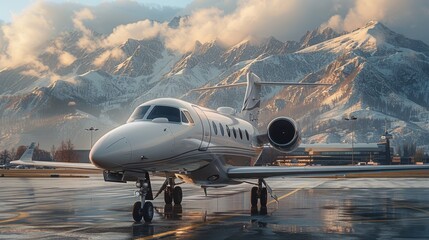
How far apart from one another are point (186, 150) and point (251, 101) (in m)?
12.2

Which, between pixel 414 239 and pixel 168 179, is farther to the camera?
pixel 168 179

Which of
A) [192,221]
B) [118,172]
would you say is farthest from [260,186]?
[118,172]

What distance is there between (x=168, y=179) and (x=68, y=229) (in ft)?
27.7

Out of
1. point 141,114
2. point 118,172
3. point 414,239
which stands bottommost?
point 414,239

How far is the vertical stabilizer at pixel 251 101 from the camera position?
97.6ft

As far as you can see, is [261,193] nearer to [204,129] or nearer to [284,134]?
[284,134]

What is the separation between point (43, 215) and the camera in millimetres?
19047

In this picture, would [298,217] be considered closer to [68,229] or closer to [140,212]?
[140,212]

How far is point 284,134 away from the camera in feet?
79.2

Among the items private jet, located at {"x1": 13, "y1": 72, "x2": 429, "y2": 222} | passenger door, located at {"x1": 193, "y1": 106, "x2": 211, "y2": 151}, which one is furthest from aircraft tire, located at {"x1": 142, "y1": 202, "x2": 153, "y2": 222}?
passenger door, located at {"x1": 193, "y1": 106, "x2": 211, "y2": 151}

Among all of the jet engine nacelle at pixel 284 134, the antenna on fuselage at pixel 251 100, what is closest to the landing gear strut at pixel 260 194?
the jet engine nacelle at pixel 284 134

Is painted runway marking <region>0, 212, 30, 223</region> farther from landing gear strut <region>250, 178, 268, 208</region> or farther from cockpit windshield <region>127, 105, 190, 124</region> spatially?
landing gear strut <region>250, 178, 268, 208</region>

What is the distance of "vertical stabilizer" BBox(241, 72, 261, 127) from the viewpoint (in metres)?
29.8

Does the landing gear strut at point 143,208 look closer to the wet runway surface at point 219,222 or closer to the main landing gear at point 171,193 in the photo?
the wet runway surface at point 219,222
